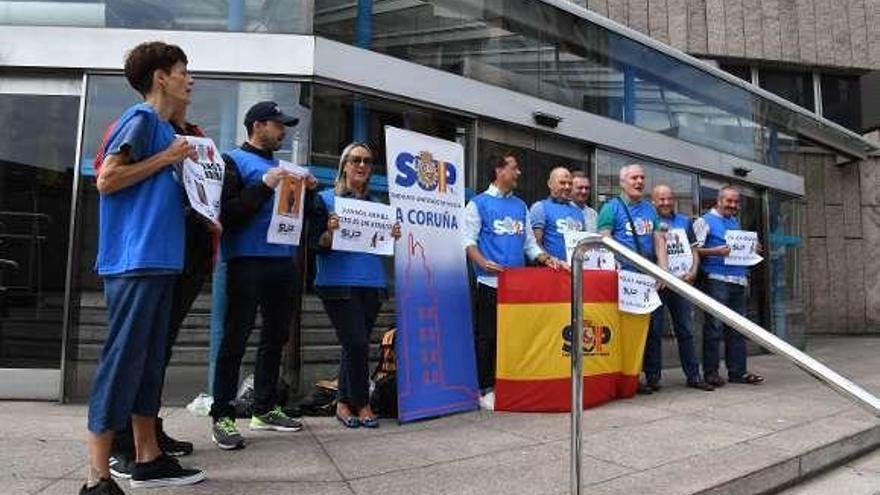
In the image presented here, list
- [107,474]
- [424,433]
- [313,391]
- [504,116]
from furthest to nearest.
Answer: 1. [504,116]
2. [313,391]
3. [424,433]
4. [107,474]

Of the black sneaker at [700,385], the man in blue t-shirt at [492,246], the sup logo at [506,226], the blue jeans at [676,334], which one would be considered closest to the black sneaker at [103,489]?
the man in blue t-shirt at [492,246]

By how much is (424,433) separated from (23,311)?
3.30m

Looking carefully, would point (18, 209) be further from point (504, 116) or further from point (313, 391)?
point (504, 116)

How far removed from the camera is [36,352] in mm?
5695

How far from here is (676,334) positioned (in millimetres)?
6836

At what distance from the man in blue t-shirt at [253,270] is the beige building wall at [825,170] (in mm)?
12540

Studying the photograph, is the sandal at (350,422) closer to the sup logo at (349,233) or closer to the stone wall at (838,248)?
the sup logo at (349,233)

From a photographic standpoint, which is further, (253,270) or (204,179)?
(253,270)

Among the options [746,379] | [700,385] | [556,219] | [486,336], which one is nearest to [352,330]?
[486,336]

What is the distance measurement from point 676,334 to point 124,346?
5.11 meters

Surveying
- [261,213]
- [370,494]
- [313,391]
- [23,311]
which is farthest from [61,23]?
[370,494]

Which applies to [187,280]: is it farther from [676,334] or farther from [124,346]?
[676,334]

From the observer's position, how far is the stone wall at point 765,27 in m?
14.8

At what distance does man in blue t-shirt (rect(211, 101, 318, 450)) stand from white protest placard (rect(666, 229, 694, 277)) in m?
3.57
